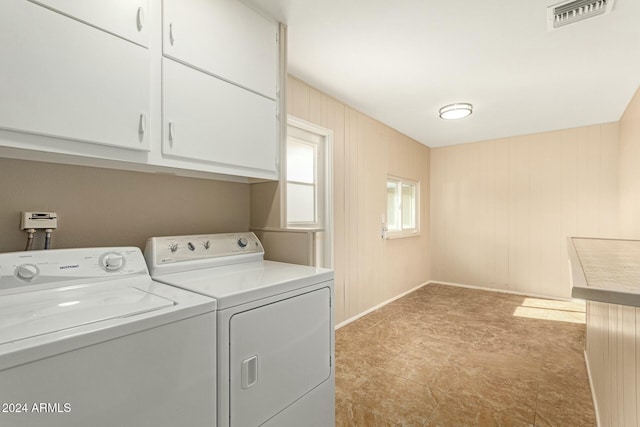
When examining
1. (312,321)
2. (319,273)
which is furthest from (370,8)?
(312,321)

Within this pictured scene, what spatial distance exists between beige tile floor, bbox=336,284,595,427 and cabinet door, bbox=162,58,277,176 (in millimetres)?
1663

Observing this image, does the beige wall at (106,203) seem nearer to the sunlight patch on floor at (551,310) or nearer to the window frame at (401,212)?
the window frame at (401,212)

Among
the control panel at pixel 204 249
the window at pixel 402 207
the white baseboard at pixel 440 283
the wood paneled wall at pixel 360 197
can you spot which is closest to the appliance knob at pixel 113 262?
the control panel at pixel 204 249

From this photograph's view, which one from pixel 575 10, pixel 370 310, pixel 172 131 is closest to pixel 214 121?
pixel 172 131

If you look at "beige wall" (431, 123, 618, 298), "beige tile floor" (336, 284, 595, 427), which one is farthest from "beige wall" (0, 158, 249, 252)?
"beige wall" (431, 123, 618, 298)

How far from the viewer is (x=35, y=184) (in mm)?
1308

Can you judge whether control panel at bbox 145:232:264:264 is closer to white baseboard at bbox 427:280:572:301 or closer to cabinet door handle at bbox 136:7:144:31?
cabinet door handle at bbox 136:7:144:31

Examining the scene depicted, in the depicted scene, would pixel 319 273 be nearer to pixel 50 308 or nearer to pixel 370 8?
pixel 50 308

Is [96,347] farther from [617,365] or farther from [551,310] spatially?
[551,310]

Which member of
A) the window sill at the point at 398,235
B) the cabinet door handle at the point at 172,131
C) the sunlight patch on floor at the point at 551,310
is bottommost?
the sunlight patch on floor at the point at 551,310

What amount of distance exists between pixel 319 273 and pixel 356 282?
209 centimetres

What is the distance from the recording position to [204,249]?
1.68 m

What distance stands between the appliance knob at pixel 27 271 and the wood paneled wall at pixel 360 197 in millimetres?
2072

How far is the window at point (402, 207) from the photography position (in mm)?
4539
